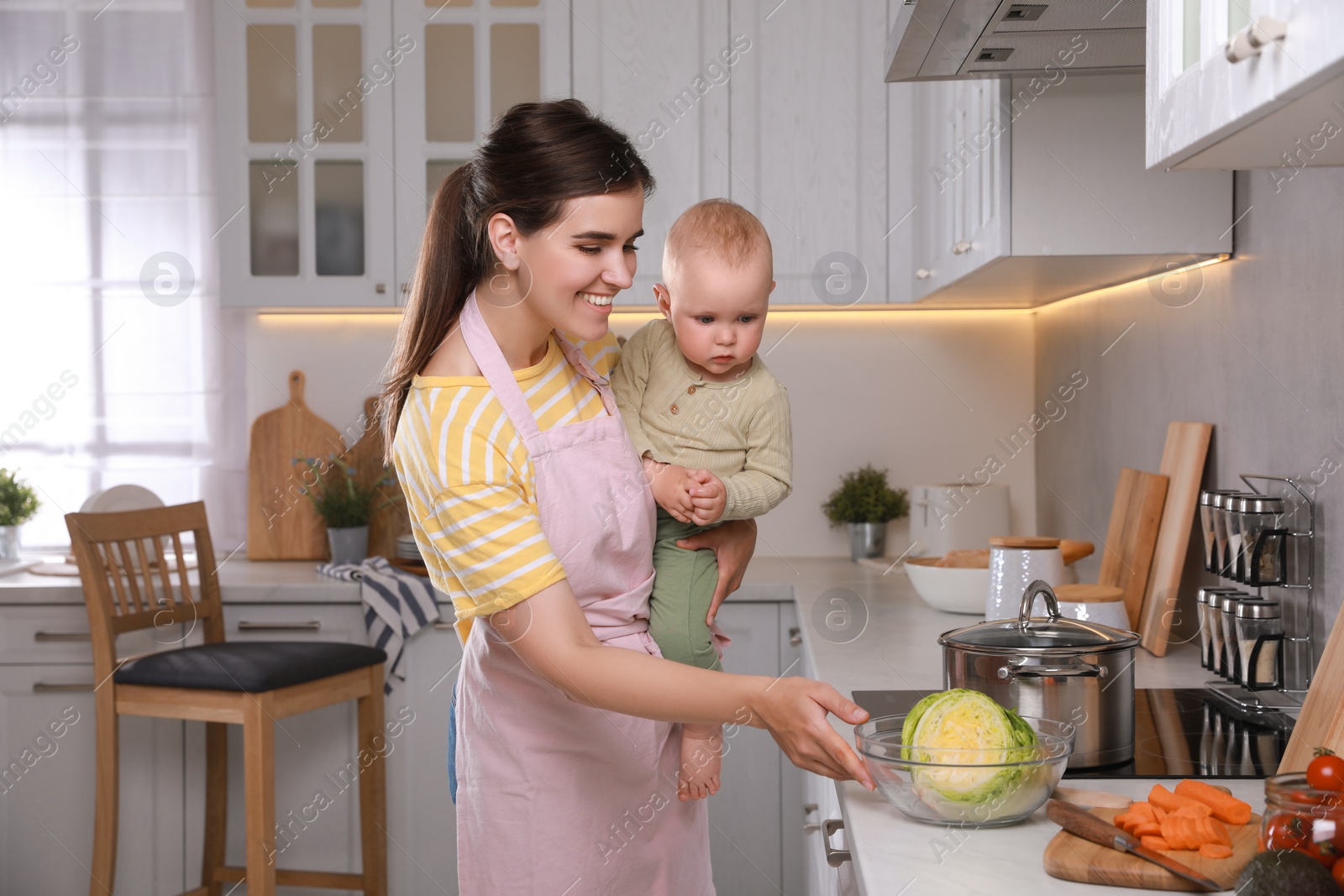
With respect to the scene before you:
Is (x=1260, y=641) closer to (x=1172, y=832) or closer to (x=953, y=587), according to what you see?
(x=1172, y=832)

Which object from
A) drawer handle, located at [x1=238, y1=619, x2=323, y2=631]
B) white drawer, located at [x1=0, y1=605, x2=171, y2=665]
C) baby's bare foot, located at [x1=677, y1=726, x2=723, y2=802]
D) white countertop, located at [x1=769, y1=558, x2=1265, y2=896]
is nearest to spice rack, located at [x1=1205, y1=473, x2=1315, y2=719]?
white countertop, located at [x1=769, y1=558, x2=1265, y2=896]

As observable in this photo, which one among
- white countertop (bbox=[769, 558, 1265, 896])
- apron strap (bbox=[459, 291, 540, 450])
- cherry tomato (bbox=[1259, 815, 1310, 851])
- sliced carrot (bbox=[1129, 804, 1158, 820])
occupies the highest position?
apron strap (bbox=[459, 291, 540, 450])

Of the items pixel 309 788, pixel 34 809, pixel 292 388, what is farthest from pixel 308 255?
pixel 34 809

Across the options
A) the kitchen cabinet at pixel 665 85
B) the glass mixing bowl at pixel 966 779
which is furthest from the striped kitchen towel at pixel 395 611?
the glass mixing bowl at pixel 966 779

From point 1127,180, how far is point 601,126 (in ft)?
2.92

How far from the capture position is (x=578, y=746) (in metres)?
1.23

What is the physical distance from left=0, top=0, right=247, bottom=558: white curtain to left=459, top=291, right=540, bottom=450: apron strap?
213 centimetres

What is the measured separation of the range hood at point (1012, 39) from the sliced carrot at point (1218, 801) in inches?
31.9

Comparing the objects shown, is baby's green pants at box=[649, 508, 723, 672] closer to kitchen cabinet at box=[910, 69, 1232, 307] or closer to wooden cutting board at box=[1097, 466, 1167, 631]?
kitchen cabinet at box=[910, 69, 1232, 307]

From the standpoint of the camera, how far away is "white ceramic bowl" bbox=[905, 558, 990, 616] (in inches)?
79.4

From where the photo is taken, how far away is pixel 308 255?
278 centimetres

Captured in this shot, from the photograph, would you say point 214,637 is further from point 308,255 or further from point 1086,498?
point 1086,498

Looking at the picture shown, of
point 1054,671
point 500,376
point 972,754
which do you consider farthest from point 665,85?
point 972,754

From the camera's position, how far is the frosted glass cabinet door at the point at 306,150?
274 centimetres
